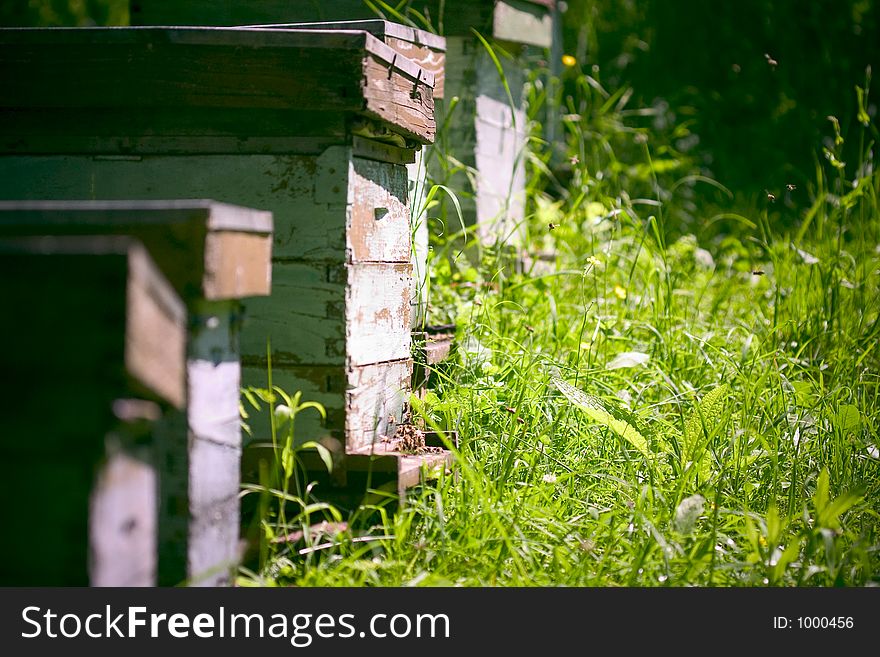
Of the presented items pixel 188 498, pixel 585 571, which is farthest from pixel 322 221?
pixel 585 571

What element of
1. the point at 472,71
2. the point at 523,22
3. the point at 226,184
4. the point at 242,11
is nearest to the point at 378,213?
the point at 226,184

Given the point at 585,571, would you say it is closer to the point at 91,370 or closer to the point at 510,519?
the point at 510,519

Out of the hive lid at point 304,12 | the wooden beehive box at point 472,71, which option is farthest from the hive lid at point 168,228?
the wooden beehive box at point 472,71

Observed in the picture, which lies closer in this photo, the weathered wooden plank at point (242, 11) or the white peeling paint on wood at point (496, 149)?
the weathered wooden plank at point (242, 11)

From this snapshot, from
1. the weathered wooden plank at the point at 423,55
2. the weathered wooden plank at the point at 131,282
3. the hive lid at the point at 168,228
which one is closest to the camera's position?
the weathered wooden plank at the point at 131,282

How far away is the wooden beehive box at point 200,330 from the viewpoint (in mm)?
1362

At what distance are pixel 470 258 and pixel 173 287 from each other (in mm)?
2468

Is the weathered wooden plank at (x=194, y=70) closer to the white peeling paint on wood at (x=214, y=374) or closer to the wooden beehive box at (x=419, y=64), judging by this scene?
the wooden beehive box at (x=419, y=64)

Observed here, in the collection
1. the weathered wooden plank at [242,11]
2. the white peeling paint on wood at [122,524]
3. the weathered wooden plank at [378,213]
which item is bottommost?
the white peeling paint on wood at [122,524]

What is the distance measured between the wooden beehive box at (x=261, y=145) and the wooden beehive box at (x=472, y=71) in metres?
1.31

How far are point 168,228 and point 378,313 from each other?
2.86 feet

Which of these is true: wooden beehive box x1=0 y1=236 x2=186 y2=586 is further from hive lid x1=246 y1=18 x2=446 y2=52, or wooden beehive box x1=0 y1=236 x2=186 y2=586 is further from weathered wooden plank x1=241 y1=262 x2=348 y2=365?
hive lid x1=246 y1=18 x2=446 y2=52

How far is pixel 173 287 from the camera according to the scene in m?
1.41

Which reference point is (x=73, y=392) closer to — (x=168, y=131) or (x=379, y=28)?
(x=168, y=131)
